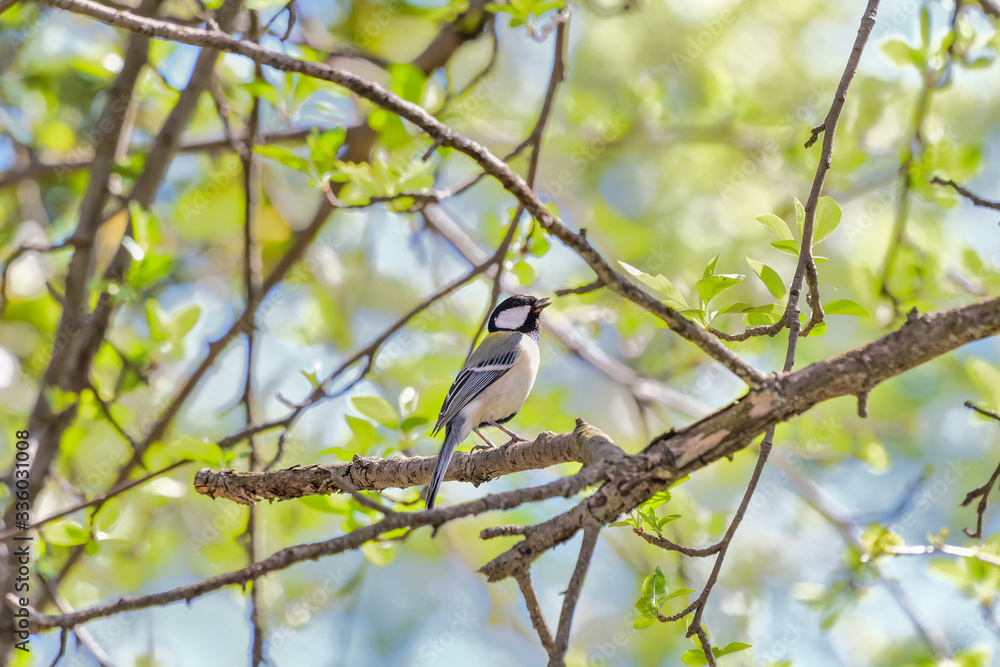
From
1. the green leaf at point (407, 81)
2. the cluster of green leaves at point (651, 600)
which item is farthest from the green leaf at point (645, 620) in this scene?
the green leaf at point (407, 81)

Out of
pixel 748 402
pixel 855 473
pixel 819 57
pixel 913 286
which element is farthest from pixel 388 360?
pixel 819 57

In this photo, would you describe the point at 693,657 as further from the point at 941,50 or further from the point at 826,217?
the point at 941,50

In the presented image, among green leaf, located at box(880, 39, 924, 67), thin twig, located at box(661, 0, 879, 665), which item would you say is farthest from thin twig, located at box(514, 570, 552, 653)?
green leaf, located at box(880, 39, 924, 67)

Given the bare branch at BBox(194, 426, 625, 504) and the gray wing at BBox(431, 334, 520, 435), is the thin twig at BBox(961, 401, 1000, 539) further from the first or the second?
the gray wing at BBox(431, 334, 520, 435)

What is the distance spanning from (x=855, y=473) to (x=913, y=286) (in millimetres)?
2031

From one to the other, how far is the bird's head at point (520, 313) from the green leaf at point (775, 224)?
5.44 ft

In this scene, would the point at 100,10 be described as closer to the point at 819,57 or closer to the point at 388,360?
the point at 388,360

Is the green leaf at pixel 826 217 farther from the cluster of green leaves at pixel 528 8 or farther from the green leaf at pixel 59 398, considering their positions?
the green leaf at pixel 59 398

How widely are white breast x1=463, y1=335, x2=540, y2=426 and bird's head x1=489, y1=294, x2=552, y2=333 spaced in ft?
1.16

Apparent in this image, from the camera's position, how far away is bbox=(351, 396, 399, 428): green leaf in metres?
2.38

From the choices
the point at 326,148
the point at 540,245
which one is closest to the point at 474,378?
the point at 540,245

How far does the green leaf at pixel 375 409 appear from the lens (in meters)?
2.38

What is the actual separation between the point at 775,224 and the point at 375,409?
4.45 feet

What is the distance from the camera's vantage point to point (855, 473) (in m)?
4.62
